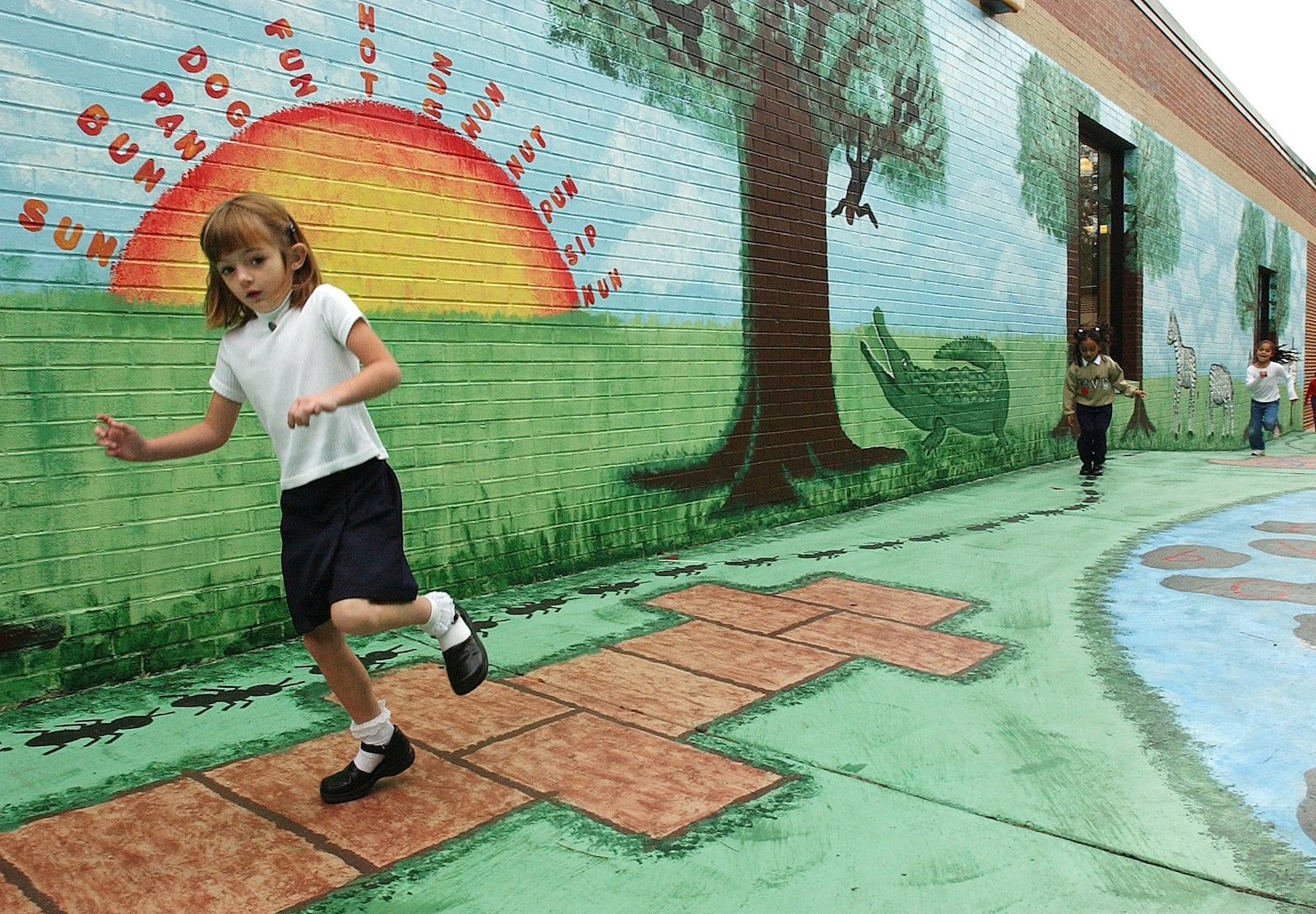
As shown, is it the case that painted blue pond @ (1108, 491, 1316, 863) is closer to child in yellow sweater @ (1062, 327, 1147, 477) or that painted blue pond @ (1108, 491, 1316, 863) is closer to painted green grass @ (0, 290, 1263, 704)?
painted green grass @ (0, 290, 1263, 704)

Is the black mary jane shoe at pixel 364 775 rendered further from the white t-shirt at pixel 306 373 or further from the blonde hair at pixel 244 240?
the blonde hair at pixel 244 240

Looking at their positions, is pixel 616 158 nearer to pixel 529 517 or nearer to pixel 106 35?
pixel 529 517

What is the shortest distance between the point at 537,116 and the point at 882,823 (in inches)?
148

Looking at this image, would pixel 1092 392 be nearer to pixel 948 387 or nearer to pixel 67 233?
pixel 948 387

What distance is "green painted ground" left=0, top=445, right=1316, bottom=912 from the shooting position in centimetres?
196

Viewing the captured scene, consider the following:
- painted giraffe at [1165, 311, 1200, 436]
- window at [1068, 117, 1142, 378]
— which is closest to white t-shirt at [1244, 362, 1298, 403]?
window at [1068, 117, 1142, 378]

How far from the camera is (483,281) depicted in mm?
4469

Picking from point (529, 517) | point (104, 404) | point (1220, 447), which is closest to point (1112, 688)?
point (529, 517)

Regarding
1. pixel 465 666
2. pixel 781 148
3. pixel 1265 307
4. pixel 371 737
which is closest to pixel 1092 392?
pixel 781 148

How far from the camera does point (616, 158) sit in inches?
204

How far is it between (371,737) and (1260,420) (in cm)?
1322

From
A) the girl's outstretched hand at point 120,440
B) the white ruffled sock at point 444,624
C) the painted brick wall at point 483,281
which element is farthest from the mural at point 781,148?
the girl's outstretched hand at point 120,440

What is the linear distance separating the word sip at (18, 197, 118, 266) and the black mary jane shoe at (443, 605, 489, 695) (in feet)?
6.45

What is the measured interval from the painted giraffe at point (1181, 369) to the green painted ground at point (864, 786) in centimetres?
1163
